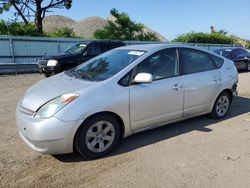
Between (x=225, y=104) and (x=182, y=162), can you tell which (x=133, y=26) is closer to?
(x=225, y=104)

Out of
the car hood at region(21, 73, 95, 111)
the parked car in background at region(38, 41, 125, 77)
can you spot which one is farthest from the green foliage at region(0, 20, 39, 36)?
the car hood at region(21, 73, 95, 111)

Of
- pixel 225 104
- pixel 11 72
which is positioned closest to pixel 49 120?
pixel 225 104

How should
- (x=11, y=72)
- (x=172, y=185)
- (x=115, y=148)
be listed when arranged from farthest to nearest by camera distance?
(x=11, y=72), (x=115, y=148), (x=172, y=185)

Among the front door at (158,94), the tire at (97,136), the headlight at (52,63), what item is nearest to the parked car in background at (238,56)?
the headlight at (52,63)

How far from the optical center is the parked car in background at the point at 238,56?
16.2 meters

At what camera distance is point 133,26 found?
2870 cm

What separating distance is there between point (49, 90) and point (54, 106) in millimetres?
459

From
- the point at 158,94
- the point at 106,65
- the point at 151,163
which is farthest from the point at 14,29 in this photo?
the point at 151,163

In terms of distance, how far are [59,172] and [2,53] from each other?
530 inches

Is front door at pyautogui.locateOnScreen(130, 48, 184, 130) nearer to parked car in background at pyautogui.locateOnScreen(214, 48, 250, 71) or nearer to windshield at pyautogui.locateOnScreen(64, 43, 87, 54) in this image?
windshield at pyautogui.locateOnScreen(64, 43, 87, 54)

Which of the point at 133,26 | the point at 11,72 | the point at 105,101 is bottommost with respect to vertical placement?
the point at 11,72

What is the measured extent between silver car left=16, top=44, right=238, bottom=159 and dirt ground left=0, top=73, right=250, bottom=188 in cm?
27

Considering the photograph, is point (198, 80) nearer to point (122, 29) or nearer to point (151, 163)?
→ point (151, 163)

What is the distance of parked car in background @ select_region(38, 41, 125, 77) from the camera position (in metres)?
12.1
